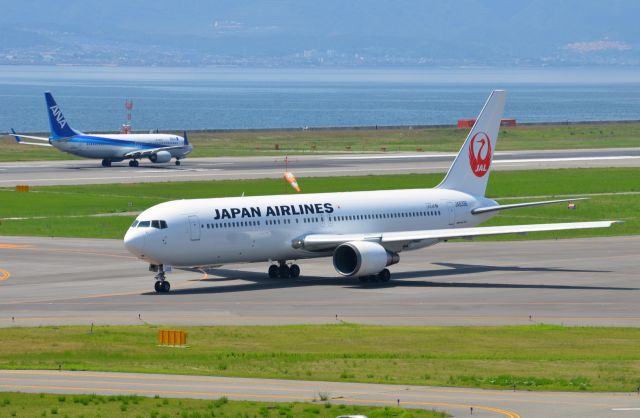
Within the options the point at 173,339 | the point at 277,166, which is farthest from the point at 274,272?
the point at 277,166

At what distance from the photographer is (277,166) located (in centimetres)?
13950

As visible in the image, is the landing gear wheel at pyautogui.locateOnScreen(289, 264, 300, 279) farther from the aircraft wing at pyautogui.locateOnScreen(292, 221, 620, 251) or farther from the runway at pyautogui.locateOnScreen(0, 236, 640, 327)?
the aircraft wing at pyautogui.locateOnScreen(292, 221, 620, 251)

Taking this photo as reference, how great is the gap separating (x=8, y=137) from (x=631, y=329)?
518 feet

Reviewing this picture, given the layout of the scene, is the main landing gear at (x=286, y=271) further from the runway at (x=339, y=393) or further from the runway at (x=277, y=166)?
the runway at (x=277, y=166)

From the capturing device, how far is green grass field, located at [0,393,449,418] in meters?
32.1

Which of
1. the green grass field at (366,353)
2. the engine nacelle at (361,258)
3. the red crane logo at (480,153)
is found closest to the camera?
the green grass field at (366,353)

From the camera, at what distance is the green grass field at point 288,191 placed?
89.2 meters

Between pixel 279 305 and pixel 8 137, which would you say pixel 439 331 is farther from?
pixel 8 137

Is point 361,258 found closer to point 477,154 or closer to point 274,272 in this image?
point 274,272

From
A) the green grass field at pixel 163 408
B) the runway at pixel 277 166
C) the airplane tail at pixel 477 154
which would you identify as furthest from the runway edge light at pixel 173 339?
the runway at pixel 277 166

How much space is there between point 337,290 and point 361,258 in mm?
2126

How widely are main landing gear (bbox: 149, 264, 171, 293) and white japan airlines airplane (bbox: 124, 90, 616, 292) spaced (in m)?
0.05

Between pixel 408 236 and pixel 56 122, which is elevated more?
pixel 56 122

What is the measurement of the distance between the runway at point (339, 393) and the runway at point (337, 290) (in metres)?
14.7
